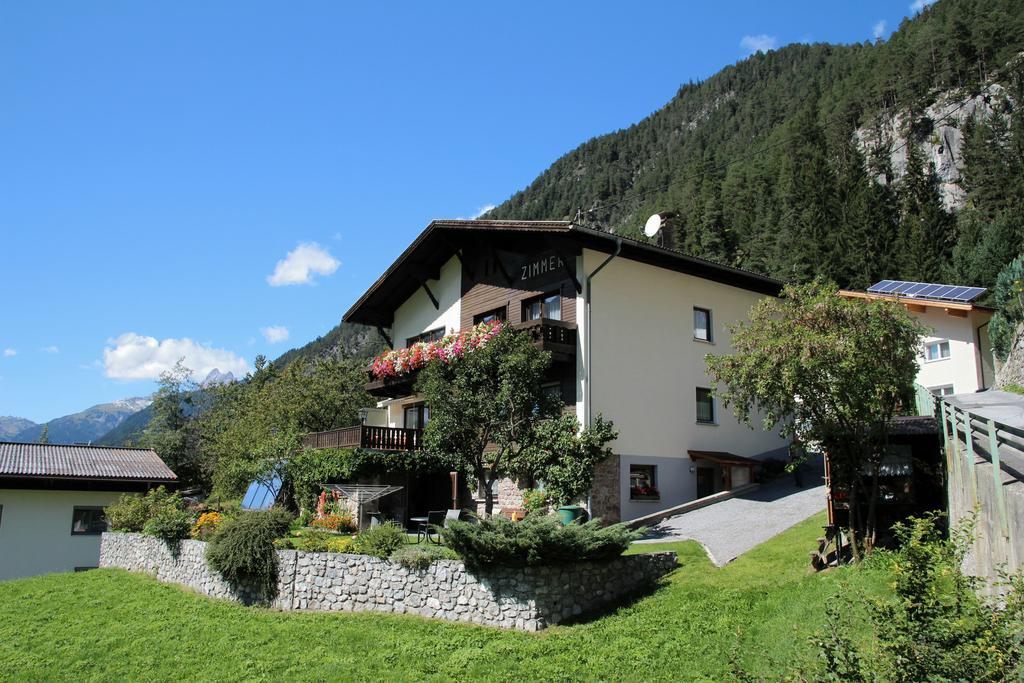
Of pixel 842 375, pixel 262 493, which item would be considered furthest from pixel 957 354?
pixel 262 493

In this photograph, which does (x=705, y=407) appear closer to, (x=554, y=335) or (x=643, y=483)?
(x=643, y=483)

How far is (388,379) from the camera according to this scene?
94.4 ft

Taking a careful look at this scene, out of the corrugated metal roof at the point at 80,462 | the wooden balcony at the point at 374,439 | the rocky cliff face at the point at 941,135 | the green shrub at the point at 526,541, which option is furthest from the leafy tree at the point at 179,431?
the rocky cliff face at the point at 941,135

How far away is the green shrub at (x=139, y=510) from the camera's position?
2639cm

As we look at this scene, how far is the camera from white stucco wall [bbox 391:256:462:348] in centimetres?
2923

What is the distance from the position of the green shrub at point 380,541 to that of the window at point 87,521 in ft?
63.6

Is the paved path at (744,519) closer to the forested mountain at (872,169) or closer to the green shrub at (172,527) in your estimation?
the forested mountain at (872,169)

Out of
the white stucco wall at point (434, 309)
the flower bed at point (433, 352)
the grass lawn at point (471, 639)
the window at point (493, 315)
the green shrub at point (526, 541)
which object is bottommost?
the grass lawn at point (471, 639)

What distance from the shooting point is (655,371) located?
2480cm

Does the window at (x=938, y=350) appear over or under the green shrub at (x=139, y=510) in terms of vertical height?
over

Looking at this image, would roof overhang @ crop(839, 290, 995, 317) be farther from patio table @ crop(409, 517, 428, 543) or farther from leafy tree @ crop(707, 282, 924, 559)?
patio table @ crop(409, 517, 428, 543)

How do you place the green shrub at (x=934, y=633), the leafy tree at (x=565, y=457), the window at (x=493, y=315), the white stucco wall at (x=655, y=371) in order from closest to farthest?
the green shrub at (x=934, y=633) < the leafy tree at (x=565, y=457) < the white stucco wall at (x=655, y=371) < the window at (x=493, y=315)

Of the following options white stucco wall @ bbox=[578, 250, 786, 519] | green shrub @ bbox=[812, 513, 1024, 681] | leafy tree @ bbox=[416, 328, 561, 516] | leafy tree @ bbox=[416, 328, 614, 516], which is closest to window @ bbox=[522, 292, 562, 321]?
white stucco wall @ bbox=[578, 250, 786, 519]

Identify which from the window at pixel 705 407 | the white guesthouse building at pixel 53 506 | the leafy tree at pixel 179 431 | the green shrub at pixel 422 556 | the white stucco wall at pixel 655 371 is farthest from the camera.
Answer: the leafy tree at pixel 179 431
